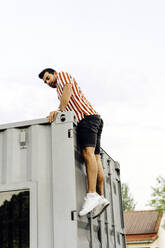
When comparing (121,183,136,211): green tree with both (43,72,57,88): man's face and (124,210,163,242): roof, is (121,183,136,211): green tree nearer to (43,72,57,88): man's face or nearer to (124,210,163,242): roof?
(124,210,163,242): roof

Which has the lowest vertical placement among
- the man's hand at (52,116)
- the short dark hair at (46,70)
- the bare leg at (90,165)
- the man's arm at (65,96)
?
the bare leg at (90,165)

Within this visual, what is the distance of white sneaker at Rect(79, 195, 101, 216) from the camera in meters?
3.52

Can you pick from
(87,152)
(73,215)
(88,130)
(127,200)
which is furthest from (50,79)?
(127,200)

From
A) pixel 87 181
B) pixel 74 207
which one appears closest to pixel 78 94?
pixel 87 181

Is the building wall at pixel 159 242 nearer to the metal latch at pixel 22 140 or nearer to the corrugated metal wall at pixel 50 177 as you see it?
the corrugated metal wall at pixel 50 177

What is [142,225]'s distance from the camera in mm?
25531

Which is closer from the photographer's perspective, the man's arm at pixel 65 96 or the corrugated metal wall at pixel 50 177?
the corrugated metal wall at pixel 50 177

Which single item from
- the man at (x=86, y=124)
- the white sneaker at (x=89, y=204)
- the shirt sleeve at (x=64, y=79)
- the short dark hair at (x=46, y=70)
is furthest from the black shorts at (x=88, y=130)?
the short dark hair at (x=46, y=70)

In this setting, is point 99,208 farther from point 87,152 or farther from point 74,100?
point 74,100

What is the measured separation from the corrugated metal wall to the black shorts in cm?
10

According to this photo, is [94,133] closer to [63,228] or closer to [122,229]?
[63,228]

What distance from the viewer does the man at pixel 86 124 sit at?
3.84 meters

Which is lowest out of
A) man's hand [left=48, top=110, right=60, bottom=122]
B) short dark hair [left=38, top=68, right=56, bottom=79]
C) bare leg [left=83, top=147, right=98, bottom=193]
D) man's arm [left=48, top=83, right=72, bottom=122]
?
bare leg [left=83, top=147, right=98, bottom=193]

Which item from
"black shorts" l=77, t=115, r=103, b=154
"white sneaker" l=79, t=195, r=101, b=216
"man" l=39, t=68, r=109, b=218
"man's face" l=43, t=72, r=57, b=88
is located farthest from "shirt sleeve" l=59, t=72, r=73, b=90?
"white sneaker" l=79, t=195, r=101, b=216
